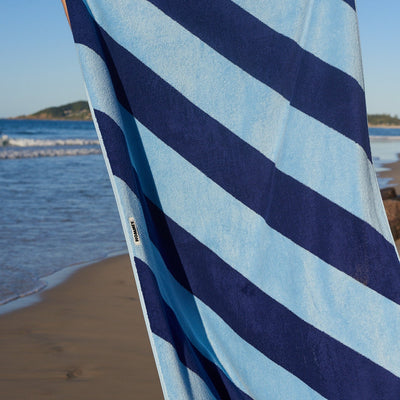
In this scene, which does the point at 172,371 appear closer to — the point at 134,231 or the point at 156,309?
the point at 156,309

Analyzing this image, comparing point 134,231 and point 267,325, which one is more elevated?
point 134,231

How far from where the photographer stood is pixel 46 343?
2875 mm

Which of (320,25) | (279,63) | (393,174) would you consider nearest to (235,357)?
(279,63)

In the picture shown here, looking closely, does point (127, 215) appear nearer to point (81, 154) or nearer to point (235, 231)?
point (235, 231)

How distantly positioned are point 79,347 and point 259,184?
1.81 m

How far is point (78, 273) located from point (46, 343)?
134 centimetres

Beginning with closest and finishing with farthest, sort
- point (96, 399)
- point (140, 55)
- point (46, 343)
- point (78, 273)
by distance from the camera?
point (140, 55), point (96, 399), point (46, 343), point (78, 273)

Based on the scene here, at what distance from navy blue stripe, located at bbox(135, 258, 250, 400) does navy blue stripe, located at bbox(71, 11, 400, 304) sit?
32 centimetres

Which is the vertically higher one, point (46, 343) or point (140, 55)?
point (140, 55)

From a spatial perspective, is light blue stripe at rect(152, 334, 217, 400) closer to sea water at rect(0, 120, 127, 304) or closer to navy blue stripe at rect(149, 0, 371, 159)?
navy blue stripe at rect(149, 0, 371, 159)

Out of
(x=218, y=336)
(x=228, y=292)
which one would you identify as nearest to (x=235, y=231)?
(x=228, y=292)

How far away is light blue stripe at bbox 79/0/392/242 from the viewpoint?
1.35m

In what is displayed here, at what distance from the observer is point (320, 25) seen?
1371mm

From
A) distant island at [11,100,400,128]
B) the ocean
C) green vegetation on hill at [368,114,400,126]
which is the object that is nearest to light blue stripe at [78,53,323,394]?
the ocean
